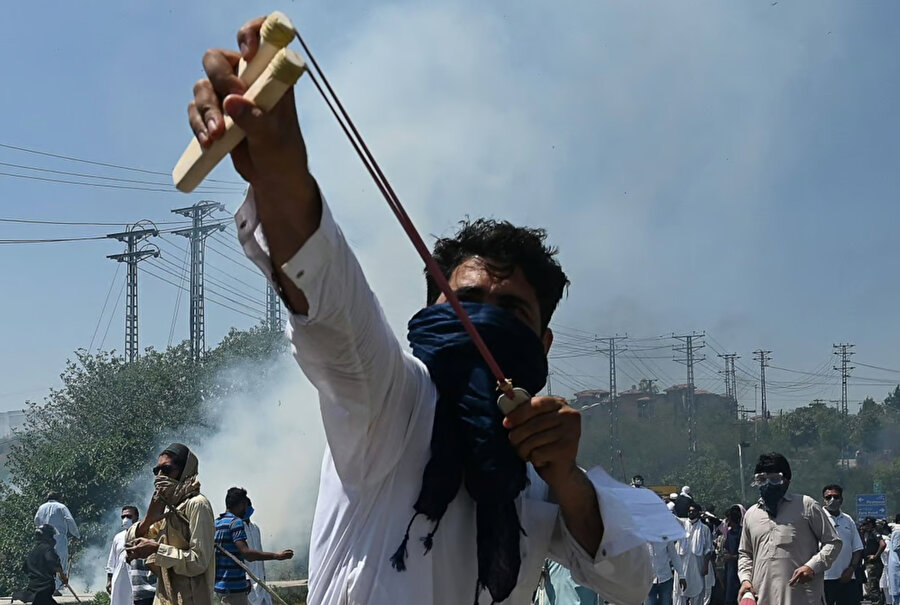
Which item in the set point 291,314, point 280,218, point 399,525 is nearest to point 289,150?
point 280,218

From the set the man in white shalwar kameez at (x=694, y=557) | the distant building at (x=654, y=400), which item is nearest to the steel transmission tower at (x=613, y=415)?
the distant building at (x=654, y=400)

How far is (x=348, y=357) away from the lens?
1.86 meters

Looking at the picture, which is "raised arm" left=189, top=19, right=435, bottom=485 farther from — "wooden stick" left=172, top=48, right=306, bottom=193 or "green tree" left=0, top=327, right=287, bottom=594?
"green tree" left=0, top=327, right=287, bottom=594

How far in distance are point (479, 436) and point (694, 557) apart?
1718 centimetres

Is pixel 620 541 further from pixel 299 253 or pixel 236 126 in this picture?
pixel 236 126

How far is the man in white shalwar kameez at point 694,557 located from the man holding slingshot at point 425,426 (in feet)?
50.4

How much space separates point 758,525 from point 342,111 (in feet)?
25.7

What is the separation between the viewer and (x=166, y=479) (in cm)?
800

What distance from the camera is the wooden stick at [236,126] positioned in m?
1.57

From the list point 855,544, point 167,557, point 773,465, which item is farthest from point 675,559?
point 167,557

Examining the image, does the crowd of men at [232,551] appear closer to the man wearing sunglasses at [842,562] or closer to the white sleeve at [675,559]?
the man wearing sunglasses at [842,562]

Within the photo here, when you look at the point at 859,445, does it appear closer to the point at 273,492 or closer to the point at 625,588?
the point at 273,492

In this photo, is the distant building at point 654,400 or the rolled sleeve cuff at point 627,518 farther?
the distant building at point 654,400

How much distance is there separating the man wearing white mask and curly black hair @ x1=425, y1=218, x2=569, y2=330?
7046 millimetres
